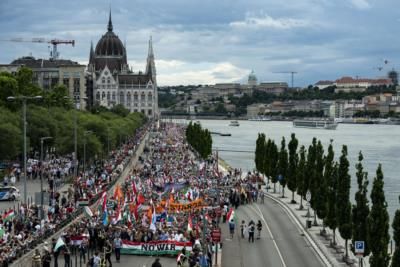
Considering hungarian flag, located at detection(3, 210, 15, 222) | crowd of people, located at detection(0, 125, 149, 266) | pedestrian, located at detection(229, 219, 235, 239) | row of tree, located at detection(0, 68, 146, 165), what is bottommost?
pedestrian, located at detection(229, 219, 235, 239)

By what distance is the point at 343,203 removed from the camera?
33.8 metres

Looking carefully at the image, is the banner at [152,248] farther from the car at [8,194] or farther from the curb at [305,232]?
the car at [8,194]

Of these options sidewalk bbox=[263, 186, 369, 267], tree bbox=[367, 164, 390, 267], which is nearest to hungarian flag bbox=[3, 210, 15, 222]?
sidewalk bbox=[263, 186, 369, 267]

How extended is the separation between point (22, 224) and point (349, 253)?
1406 centimetres

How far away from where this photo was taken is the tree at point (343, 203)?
31969mm

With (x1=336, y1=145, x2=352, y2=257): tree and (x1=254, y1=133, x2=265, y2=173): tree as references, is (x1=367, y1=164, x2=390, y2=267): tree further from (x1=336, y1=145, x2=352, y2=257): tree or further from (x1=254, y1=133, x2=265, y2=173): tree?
(x1=254, y1=133, x2=265, y2=173): tree

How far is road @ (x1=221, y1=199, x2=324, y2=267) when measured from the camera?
1157 inches

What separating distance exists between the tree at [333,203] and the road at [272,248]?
1401 mm

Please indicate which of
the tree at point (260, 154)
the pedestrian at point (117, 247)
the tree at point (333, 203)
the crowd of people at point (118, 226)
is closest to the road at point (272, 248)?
the crowd of people at point (118, 226)

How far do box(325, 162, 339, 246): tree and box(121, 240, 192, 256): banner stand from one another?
852 centimetres

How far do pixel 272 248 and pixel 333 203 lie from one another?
15.7ft

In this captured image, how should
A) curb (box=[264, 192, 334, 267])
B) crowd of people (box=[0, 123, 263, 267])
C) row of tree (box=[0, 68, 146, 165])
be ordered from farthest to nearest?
1. row of tree (box=[0, 68, 146, 165])
2. curb (box=[264, 192, 334, 267])
3. crowd of people (box=[0, 123, 263, 267])

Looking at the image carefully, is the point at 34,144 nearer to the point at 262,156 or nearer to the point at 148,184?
the point at 262,156

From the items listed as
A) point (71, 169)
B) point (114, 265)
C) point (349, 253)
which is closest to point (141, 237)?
point (114, 265)
